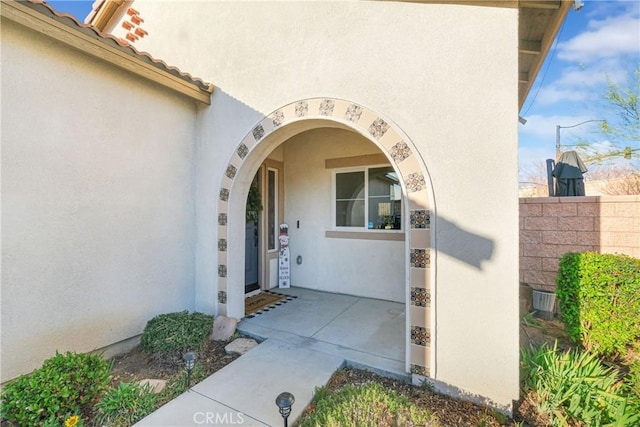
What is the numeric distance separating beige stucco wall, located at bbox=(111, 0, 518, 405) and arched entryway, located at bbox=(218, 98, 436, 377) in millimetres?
114

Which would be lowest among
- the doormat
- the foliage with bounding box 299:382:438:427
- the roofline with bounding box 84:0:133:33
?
the doormat

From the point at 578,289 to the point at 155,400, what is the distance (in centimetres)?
589

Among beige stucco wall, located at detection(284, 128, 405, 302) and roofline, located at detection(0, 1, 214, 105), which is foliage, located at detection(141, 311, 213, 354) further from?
roofline, located at detection(0, 1, 214, 105)

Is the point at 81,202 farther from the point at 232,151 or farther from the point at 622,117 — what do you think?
the point at 622,117

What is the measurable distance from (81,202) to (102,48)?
214 centimetres

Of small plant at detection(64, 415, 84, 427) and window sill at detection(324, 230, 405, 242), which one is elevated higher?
window sill at detection(324, 230, 405, 242)

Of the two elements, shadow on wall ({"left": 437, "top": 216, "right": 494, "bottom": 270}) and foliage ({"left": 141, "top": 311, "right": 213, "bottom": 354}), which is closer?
shadow on wall ({"left": 437, "top": 216, "right": 494, "bottom": 270})

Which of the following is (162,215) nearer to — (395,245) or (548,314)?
(395,245)

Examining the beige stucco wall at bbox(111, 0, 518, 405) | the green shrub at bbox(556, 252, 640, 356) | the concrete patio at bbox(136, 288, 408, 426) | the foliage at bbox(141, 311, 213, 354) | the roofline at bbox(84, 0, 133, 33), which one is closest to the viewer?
the concrete patio at bbox(136, 288, 408, 426)

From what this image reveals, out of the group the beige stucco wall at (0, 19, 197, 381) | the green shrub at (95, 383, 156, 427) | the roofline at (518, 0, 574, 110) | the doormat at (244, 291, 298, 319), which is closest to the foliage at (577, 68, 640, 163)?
the roofline at (518, 0, 574, 110)

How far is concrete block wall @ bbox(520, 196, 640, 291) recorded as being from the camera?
492cm

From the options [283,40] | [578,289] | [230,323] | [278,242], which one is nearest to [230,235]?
[230,323]

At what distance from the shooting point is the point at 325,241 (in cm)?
708

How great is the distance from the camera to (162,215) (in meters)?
4.73
